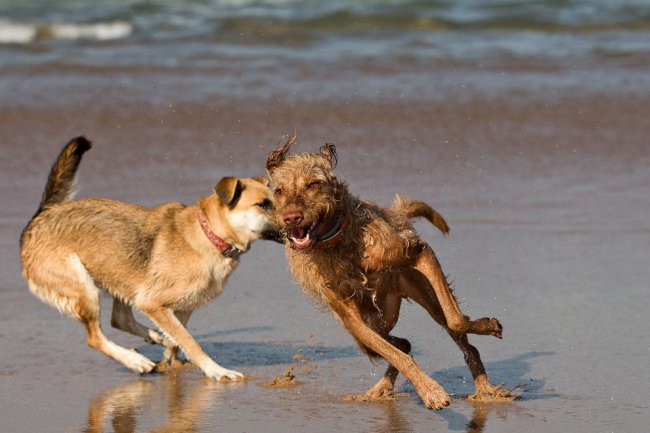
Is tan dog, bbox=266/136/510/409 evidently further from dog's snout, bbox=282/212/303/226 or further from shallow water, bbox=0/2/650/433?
shallow water, bbox=0/2/650/433

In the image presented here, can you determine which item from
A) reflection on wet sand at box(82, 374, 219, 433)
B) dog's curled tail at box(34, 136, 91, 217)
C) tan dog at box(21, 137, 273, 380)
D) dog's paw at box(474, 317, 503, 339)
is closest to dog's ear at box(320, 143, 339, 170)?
dog's paw at box(474, 317, 503, 339)

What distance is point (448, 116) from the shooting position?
1298 centimetres

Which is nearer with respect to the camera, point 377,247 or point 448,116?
point 377,247

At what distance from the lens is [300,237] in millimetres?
5562

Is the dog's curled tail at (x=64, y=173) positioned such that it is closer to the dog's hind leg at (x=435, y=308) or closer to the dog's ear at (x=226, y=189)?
the dog's ear at (x=226, y=189)

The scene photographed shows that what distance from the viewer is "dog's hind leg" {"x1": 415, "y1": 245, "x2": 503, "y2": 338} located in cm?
588

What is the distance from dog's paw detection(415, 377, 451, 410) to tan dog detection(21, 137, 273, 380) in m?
2.30

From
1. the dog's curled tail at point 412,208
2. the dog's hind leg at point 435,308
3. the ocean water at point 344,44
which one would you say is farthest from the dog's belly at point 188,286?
the ocean water at point 344,44

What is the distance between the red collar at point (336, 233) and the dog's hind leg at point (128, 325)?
2.52 metres

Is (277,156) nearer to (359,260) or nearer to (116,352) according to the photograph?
(359,260)

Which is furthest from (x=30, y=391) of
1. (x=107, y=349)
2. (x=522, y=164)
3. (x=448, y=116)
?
(x=448, y=116)

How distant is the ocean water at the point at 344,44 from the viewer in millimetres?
14609

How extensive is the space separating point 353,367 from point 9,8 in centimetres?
1589

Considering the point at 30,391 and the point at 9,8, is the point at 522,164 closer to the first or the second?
the point at 30,391
